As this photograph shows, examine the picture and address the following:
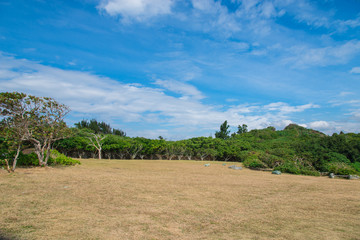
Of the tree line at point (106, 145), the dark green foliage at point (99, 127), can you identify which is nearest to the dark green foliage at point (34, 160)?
the tree line at point (106, 145)

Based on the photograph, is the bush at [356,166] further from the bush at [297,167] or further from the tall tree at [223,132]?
the tall tree at [223,132]

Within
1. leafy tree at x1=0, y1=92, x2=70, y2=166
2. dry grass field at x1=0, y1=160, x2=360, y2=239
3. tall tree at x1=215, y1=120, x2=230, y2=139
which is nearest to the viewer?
dry grass field at x1=0, y1=160, x2=360, y2=239

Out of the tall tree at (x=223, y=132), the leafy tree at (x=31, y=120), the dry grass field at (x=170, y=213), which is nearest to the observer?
the dry grass field at (x=170, y=213)

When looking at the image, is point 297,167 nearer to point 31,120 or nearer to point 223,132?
point 31,120

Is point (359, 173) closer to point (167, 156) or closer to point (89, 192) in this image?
point (89, 192)

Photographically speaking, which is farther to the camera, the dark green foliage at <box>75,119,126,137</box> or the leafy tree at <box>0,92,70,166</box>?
the dark green foliage at <box>75,119,126,137</box>

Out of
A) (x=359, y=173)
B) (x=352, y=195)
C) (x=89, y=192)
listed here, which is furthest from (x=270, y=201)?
(x=359, y=173)

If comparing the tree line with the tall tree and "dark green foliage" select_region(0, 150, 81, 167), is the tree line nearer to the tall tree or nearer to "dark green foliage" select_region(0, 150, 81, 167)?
"dark green foliage" select_region(0, 150, 81, 167)

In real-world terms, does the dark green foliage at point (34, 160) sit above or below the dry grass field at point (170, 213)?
above

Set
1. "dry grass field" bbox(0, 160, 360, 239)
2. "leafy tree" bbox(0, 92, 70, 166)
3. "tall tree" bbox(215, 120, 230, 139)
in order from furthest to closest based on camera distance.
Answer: "tall tree" bbox(215, 120, 230, 139) → "leafy tree" bbox(0, 92, 70, 166) → "dry grass field" bbox(0, 160, 360, 239)

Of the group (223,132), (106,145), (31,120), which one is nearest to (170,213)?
(31,120)

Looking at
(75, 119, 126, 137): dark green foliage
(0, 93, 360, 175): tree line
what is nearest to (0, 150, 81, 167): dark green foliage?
(0, 93, 360, 175): tree line

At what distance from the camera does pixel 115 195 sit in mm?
7508

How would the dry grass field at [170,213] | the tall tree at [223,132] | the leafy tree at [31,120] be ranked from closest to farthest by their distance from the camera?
the dry grass field at [170,213] < the leafy tree at [31,120] < the tall tree at [223,132]
